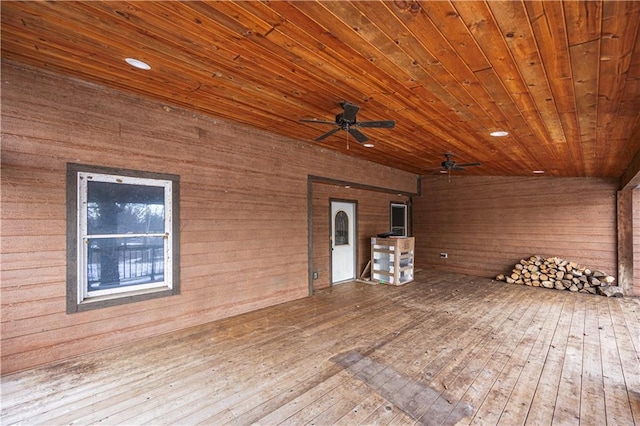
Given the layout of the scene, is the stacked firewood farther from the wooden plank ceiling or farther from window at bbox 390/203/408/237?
the wooden plank ceiling

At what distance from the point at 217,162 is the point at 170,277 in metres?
1.59

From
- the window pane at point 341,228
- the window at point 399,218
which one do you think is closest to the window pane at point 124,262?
the window pane at point 341,228

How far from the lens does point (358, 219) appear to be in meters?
6.71

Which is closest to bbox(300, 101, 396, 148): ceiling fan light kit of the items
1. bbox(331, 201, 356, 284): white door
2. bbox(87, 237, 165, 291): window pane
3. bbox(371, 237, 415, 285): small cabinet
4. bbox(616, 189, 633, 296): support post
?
bbox(87, 237, 165, 291): window pane

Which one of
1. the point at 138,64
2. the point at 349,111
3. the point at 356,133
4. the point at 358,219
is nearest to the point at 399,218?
the point at 358,219

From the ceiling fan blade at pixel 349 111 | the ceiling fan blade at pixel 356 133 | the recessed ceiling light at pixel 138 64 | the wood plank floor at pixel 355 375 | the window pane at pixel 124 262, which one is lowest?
the wood plank floor at pixel 355 375

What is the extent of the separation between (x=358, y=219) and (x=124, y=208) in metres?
4.60

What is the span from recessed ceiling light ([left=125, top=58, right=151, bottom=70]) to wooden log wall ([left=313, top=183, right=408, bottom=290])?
137 inches

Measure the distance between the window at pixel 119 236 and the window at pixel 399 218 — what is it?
18.9 feet

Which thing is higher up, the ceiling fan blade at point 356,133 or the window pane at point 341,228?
the ceiling fan blade at point 356,133

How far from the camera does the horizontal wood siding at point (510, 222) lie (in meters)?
5.97

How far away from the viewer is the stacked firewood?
225 inches

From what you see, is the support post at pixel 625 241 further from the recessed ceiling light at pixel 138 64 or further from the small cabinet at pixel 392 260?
the recessed ceiling light at pixel 138 64

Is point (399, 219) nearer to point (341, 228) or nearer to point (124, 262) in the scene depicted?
point (341, 228)
